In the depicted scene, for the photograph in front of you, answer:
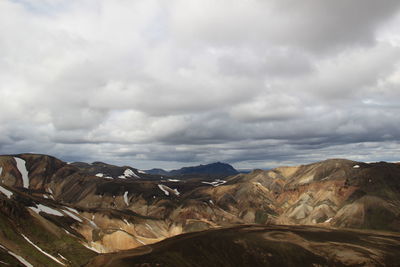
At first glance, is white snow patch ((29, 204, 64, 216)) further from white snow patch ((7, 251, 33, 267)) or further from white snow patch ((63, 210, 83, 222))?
white snow patch ((7, 251, 33, 267))

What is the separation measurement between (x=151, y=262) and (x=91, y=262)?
66.7ft

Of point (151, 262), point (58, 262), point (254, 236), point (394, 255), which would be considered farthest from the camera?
point (254, 236)

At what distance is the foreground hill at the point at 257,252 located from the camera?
12256 cm

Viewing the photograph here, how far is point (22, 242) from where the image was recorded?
362 ft

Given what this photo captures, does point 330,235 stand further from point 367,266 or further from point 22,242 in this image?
point 22,242

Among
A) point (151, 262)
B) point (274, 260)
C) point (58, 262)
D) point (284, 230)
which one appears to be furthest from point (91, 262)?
point (284, 230)

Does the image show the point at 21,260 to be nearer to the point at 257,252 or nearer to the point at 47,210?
the point at 257,252

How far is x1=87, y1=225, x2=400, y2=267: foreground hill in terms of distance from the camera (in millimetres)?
122562

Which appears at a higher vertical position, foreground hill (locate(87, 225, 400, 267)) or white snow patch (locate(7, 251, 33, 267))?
white snow patch (locate(7, 251, 33, 267))

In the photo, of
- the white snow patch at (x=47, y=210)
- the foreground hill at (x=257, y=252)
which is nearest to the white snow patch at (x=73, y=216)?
the white snow patch at (x=47, y=210)

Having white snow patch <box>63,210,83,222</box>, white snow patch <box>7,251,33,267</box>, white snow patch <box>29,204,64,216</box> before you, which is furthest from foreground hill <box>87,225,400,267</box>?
white snow patch <box>63,210,83,222</box>

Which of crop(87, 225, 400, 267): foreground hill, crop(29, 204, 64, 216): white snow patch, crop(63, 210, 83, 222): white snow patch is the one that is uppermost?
crop(29, 204, 64, 216): white snow patch

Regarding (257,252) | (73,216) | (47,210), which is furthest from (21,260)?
(73,216)

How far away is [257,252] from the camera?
13400 centimetres
